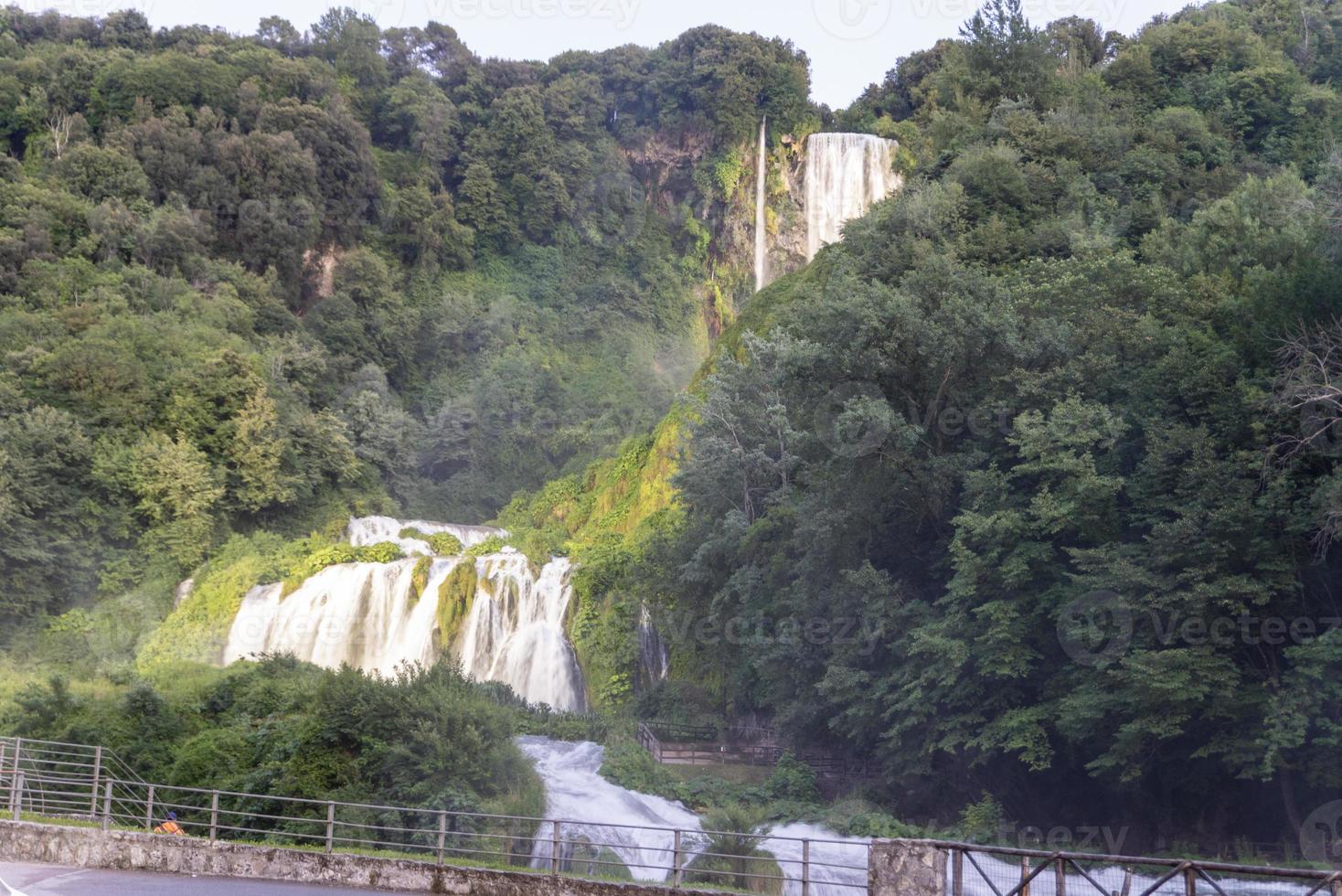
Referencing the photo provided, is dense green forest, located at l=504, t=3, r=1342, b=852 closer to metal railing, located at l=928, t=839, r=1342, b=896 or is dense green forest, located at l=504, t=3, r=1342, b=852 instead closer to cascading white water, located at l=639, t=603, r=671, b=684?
cascading white water, located at l=639, t=603, r=671, b=684

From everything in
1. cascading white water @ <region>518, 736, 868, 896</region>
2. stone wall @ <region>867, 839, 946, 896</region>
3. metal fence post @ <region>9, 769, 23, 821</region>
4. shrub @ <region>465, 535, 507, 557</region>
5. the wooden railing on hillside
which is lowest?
cascading white water @ <region>518, 736, 868, 896</region>

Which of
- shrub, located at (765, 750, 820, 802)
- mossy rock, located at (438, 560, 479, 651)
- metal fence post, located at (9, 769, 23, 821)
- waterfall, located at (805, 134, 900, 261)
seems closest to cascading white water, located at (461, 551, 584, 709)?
mossy rock, located at (438, 560, 479, 651)

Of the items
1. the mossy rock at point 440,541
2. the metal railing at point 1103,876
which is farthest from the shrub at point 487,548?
the metal railing at point 1103,876

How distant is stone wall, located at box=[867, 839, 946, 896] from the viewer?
14.3 m

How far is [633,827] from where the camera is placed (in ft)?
80.4

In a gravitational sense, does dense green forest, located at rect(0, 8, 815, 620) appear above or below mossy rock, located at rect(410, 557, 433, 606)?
above

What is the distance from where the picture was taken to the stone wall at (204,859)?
59.7ft

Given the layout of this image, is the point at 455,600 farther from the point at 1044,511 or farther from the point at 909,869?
the point at 909,869

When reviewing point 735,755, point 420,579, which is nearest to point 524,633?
point 420,579

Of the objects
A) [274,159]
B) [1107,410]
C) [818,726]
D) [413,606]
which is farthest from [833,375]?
[274,159]

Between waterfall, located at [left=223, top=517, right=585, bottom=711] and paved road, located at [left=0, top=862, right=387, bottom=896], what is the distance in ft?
90.9

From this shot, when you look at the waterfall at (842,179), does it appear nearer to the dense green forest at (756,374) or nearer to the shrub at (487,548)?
the dense green forest at (756,374)

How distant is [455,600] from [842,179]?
37.2 metres

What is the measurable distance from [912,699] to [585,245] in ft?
183
